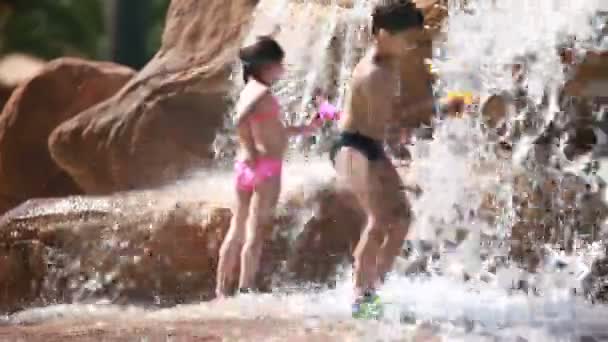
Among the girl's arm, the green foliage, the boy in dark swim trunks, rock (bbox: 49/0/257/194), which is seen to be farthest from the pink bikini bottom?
the green foliage

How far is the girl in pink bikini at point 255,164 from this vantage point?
347 cm

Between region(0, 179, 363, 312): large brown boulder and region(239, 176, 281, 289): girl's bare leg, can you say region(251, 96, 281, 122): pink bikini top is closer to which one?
region(239, 176, 281, 289): girl's bare leg

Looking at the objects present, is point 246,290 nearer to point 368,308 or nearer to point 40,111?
point 368,308

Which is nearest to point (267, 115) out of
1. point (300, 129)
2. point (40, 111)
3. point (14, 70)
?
point (300, 129)

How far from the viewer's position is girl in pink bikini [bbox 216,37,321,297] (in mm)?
3471

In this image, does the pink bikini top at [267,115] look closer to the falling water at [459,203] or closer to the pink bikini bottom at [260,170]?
the pink bikini bottom at [260,170]

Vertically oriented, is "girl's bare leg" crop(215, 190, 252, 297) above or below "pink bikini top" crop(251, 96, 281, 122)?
below

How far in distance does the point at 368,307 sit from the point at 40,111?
13.2 feet

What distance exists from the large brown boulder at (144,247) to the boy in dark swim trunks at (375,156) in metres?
0.45

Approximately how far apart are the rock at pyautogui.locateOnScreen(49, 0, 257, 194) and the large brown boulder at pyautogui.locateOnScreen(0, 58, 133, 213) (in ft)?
2.17

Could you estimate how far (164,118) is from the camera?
548cm

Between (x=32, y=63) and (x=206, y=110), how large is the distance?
4.31 meters

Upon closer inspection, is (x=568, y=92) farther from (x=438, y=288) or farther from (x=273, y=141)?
(x=273, y=141)

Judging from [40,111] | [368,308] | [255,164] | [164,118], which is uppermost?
[40,111]
